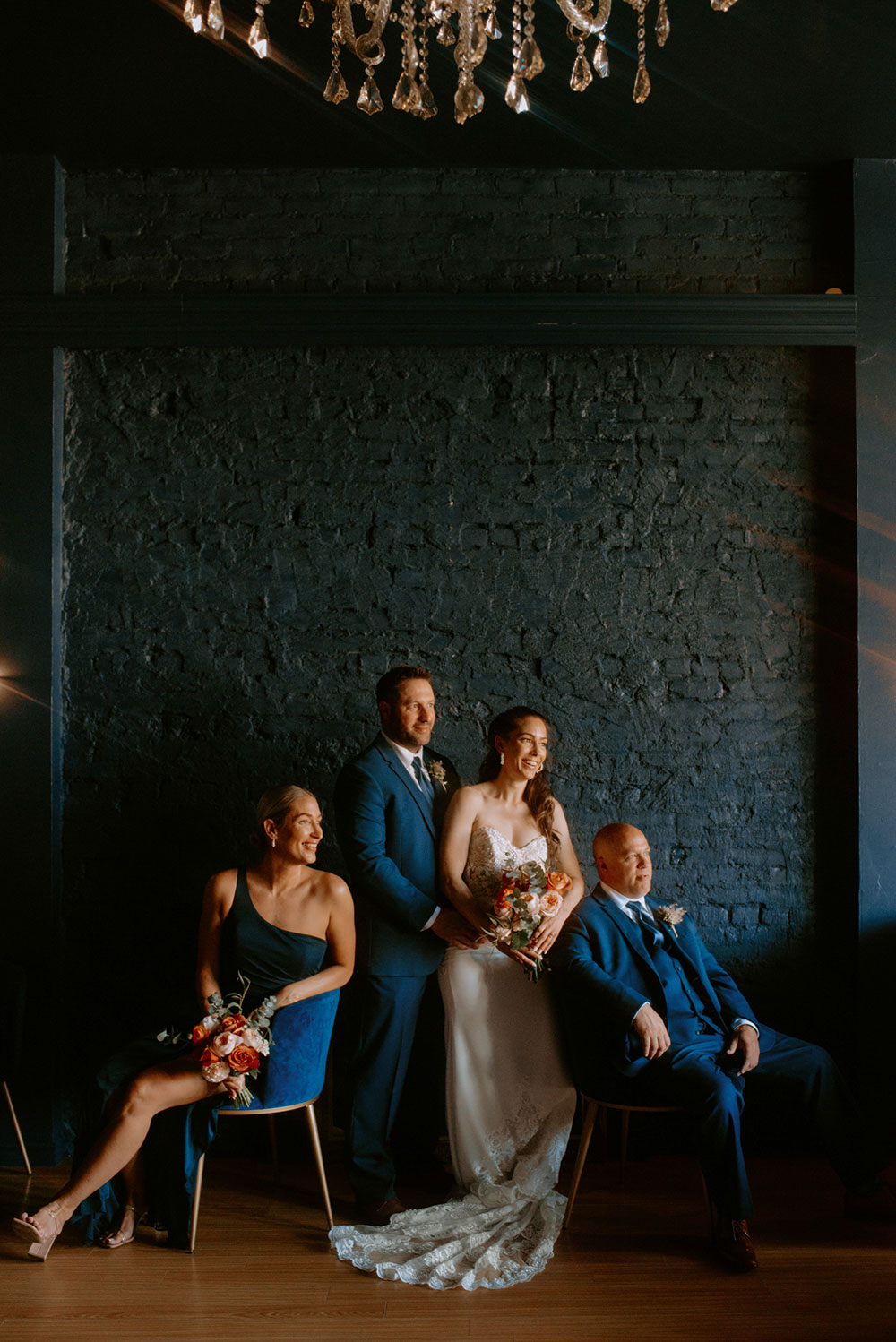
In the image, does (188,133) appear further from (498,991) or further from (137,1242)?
Answer: (137,1242)

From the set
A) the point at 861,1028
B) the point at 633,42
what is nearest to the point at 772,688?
the point at 861,1028

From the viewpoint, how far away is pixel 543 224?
4363 millimetres

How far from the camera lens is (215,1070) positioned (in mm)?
3238

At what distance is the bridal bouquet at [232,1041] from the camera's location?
3.23m

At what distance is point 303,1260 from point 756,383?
3.82m

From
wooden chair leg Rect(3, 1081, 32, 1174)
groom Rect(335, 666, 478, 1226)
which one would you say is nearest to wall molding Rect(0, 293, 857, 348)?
groom Rect(335, 666, 478, 1226)

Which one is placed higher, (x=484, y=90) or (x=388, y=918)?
(x=484, y=90)

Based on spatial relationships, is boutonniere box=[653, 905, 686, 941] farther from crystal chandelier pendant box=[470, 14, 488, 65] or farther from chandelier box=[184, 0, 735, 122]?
crystal chandelier pendant box=[470, 14, 488, 65]

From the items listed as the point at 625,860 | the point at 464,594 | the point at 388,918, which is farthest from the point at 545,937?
the point at 464,594

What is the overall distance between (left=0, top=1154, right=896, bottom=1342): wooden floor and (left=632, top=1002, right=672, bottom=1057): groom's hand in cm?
65

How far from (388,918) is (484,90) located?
3128mm

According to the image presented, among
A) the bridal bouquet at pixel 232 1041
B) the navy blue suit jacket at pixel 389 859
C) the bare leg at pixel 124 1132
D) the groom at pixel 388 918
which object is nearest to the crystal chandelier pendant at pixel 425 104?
the groom at pixel 388 918

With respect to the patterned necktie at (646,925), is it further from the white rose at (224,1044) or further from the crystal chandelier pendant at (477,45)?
the crystal chandelier pendant at (477,45)

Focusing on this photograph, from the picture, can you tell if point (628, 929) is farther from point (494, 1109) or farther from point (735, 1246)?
point (735, 1246)
